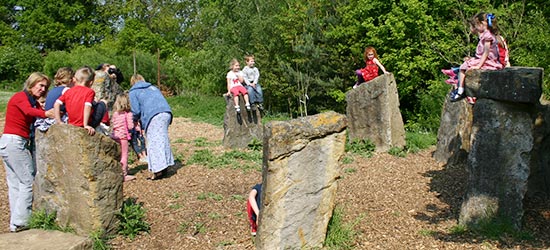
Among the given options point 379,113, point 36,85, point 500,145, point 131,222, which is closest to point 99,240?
point 131,222

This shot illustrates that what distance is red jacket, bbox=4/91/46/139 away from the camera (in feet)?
19.5

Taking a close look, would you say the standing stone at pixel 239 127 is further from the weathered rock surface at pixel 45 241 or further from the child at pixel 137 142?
the weathered rock surface at pixel 45 241

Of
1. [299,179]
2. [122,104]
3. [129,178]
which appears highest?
[122,104]

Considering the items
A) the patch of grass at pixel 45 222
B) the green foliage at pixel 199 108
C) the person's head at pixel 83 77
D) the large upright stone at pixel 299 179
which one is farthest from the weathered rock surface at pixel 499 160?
the green foliage at pixel 199 108

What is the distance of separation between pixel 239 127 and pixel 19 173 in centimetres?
543

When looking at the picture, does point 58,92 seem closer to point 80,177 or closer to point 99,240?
point 80,177

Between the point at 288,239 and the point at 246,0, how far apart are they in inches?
924

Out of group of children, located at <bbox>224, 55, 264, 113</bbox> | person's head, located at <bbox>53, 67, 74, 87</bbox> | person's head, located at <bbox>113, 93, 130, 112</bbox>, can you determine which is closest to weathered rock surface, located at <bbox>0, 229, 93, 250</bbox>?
person's head, located at <bbox>53, 67, 74, 87</bbox>

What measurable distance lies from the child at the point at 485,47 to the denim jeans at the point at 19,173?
522 centimetres

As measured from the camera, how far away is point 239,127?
10898 mm

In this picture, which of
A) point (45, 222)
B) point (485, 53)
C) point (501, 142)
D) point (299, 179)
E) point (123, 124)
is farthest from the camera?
point (123, 124)

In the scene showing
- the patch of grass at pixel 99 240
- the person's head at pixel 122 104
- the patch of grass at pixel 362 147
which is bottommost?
the patch of grass at pixel 362 147

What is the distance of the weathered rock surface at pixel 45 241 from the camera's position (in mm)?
4980

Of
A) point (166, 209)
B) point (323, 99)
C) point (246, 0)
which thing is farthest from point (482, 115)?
point (246, 0)
